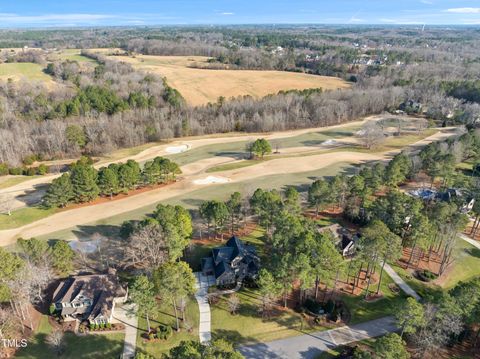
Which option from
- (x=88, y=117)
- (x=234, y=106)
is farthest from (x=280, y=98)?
(x=88, y=117)

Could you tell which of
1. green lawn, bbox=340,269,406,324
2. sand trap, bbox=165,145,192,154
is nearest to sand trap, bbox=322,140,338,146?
sand trap, bbox=165,145,192,154

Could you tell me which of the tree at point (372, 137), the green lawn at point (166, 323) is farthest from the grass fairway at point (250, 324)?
the tree at point (372, 137)

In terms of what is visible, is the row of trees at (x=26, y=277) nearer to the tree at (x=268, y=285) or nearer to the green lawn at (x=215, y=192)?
the green lawn at (x=215, y=192)

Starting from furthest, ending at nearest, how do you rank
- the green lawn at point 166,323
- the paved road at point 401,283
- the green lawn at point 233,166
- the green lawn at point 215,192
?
the green lawn at point 233,166
the green lawn at point 215,192
the paved road at point 401,283
the green lawn at point 166,323

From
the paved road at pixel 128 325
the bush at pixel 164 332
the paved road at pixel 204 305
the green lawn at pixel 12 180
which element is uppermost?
the bush at pixel 164 332

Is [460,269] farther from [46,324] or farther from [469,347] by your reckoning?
[46,324]

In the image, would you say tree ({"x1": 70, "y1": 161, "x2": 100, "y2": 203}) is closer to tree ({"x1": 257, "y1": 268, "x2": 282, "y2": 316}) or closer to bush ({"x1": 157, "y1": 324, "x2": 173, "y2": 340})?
bush ({"x1": 157, "y1": 324, "x2": 173, "y2": 340})

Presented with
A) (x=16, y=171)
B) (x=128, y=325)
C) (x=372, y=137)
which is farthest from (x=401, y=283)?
(x=16, y=171)
